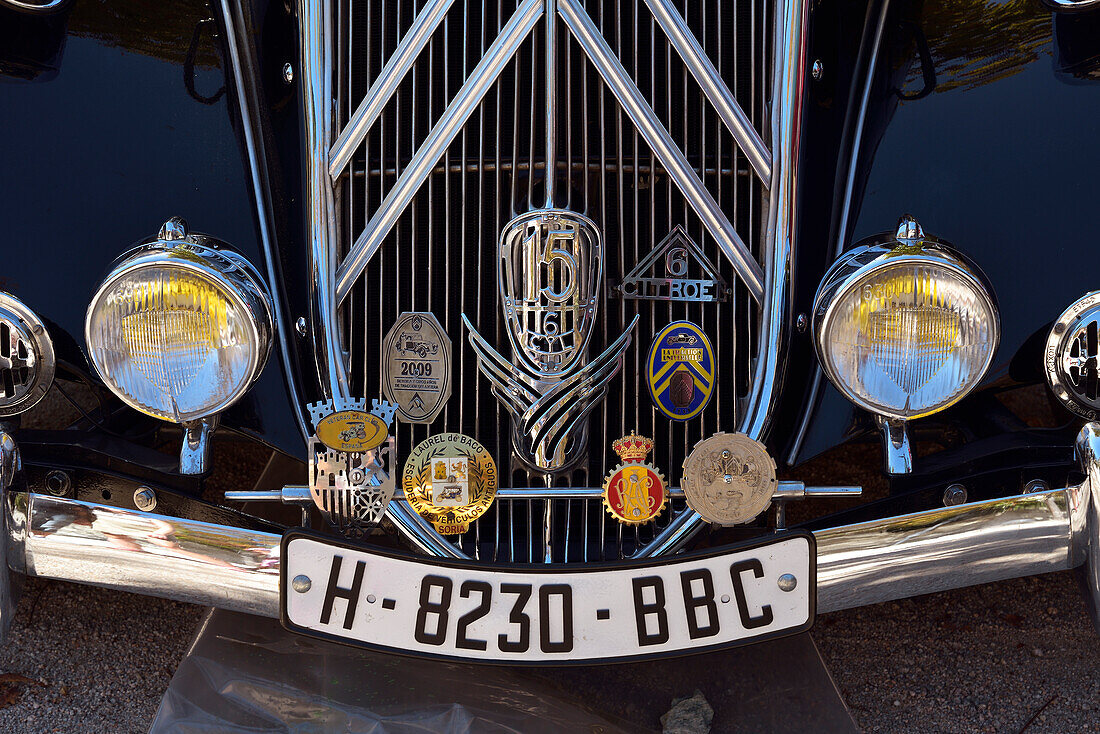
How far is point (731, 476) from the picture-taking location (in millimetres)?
1662

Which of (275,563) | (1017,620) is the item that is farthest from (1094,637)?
(275,563)

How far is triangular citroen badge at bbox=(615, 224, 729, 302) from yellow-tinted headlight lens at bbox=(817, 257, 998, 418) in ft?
0.88

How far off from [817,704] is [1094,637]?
80cm

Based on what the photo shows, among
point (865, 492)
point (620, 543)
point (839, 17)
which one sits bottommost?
point (865, 492)

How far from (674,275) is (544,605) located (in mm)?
637

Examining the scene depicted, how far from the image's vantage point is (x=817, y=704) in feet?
6.18

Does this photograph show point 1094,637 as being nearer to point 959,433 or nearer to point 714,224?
point 959,433

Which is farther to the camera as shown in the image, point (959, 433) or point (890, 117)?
point (890, 117)

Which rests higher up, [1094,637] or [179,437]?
[179,437]

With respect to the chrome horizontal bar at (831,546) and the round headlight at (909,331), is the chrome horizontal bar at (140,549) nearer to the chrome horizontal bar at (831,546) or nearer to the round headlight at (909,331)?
the chrome horizontal bar at (831,546)

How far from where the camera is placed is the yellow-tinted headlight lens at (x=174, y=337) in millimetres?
1569

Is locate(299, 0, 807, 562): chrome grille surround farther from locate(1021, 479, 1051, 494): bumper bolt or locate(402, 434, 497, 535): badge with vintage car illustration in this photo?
locate(1021, 479, 1051, 494): bumper bolt

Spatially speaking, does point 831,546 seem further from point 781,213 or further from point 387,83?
point 387,83

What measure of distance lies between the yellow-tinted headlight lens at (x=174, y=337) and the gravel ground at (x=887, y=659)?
750mm
